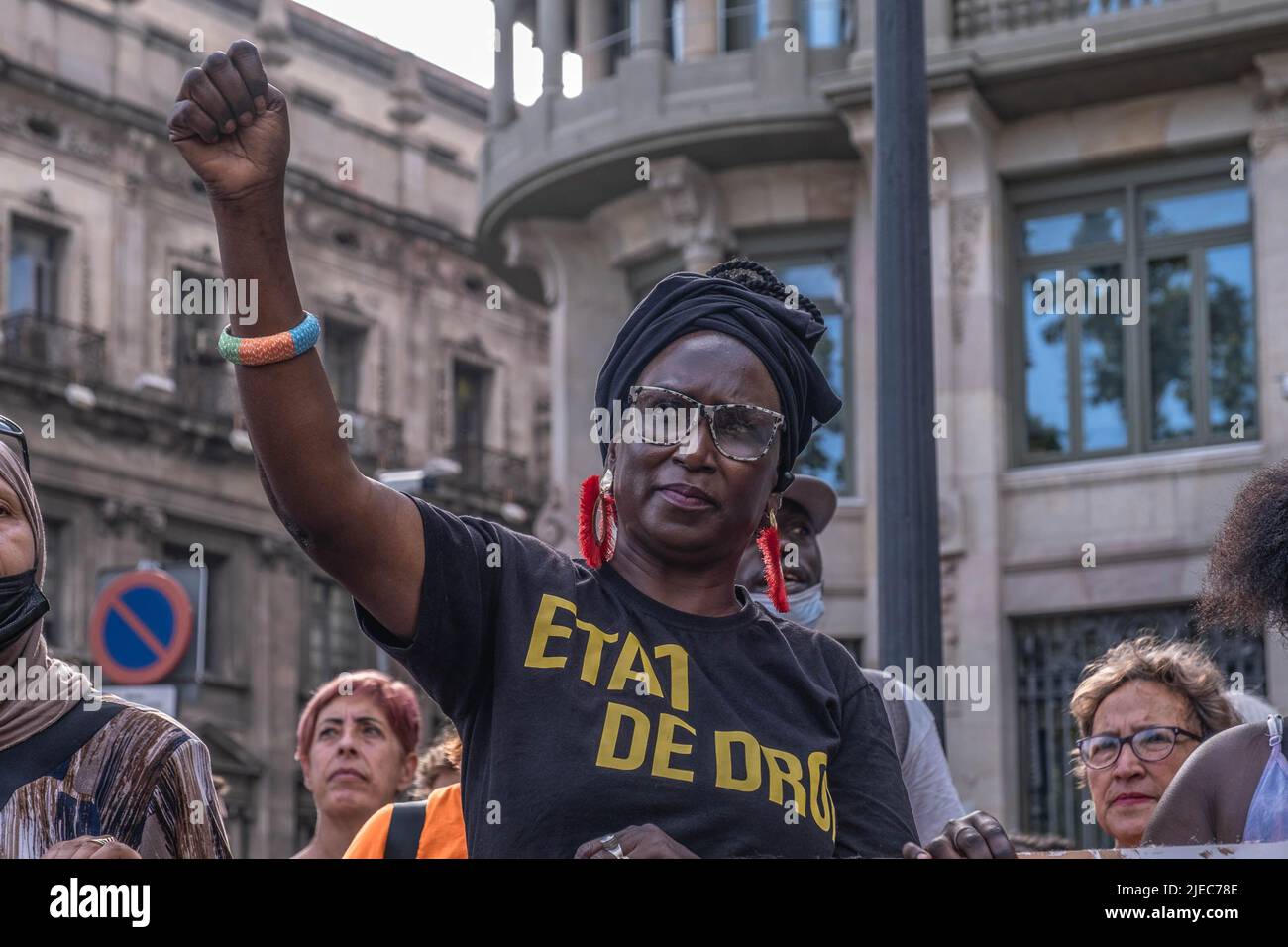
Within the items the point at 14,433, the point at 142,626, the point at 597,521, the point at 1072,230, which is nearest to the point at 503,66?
the point at 1072,230

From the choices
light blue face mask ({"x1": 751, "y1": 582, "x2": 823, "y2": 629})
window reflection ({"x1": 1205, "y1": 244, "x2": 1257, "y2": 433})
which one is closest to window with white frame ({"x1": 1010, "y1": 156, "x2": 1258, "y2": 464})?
window reflection ({"x1": 1205, "y1": 244, "x2": 1257, "y2": 433})

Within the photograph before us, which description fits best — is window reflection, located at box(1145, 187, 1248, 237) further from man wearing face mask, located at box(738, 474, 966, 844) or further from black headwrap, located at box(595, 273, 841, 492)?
black headwrap, located at box(595, 273, 841, 492)

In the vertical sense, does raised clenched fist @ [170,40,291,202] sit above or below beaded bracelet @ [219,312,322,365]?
above

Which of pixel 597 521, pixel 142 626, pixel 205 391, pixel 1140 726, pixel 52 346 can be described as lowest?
pixel 1140 726

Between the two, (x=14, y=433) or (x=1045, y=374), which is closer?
(x=14, y=433)

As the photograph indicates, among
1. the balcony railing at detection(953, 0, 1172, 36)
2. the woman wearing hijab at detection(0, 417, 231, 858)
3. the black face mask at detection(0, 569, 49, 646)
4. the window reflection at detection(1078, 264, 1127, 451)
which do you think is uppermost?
the balcony railing at detection(953, 0, 1172, 36)

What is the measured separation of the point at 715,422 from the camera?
3.20 meters

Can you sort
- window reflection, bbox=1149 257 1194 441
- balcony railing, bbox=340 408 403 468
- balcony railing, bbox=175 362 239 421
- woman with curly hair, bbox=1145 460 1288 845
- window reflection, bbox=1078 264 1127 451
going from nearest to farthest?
woman with curly hair, bbox=1145 460 1288 845, window reflection, bbox=1149 257 1194 441, window reflection, bbox=1078 264 1127 451, balcony railing, bbox=175 362 239 421, balcony railing, bbox=340 408 403 468

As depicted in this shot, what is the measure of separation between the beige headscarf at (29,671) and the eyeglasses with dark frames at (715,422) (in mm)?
1086

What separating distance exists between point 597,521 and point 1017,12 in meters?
17.7

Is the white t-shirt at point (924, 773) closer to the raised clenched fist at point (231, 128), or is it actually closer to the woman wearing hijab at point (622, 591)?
the woman wearing hijab at point (622, 591)

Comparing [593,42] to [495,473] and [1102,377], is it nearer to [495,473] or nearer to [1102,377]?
[1102,377]

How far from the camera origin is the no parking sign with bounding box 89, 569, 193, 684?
16266 millimetres

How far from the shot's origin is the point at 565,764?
2.92 meters
